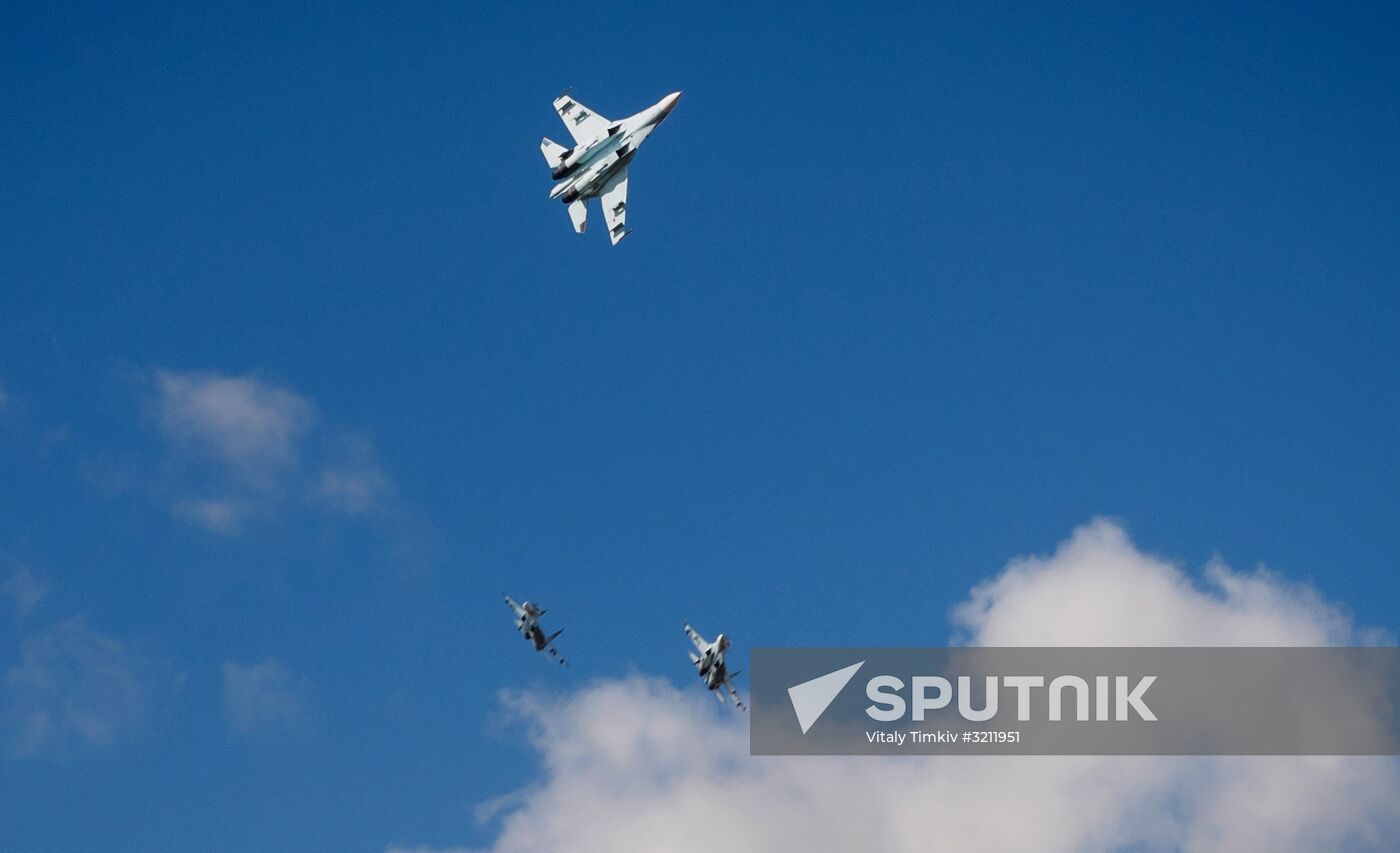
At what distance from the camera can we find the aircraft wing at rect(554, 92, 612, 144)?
139 metres

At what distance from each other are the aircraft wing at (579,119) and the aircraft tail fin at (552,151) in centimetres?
231

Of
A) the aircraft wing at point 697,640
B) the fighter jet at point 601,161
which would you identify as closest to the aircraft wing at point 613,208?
the fighter jet at point 601,161

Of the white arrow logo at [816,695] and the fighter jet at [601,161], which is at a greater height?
the fighter jet at [601,161]

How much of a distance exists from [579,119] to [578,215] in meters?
14.4

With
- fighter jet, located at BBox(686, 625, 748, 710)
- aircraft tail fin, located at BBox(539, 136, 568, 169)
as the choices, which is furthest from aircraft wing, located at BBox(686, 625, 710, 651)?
aircraft tail fin, located at BBox(539, 136, 568, 169)

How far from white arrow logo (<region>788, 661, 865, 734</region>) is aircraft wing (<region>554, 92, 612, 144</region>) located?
67315 millimetres

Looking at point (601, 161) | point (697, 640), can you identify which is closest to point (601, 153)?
point (601, 161)

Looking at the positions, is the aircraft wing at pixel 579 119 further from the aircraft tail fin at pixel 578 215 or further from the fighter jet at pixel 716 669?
the fighter jet at pixel 716 669

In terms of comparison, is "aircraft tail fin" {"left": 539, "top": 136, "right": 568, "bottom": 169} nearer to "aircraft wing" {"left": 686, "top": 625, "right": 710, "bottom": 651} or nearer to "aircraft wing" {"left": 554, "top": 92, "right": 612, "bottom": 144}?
"aircraft wing" {"left": 554, "top": 92, "right": 612, "bottom": 144}

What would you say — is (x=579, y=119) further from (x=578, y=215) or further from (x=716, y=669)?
(x=716, y=669)

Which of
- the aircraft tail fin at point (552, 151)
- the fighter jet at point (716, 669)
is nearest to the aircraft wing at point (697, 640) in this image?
the fighter jet at point (716, 669)

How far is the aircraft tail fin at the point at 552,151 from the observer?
137625mm

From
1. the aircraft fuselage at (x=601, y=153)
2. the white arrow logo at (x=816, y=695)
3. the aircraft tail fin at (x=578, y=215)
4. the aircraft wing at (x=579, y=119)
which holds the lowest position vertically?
the white arrow logo at (x=816, y=695)

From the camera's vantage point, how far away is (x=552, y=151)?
141m
